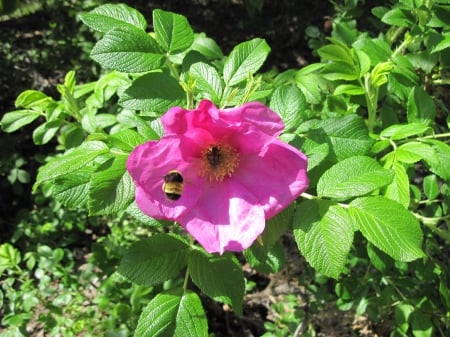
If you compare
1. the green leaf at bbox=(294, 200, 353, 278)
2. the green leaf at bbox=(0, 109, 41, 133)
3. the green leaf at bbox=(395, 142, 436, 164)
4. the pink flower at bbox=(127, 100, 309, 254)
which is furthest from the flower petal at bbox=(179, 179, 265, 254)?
the green leaf at bbox=(0, 109, 41, 133)

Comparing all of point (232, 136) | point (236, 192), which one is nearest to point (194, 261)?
point (236, 192)

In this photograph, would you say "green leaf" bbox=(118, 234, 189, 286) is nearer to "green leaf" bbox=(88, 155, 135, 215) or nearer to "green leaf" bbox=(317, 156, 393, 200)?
"green leaf" bbox=(88, 155, 135, 215)

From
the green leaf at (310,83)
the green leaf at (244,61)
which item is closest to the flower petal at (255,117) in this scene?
the green leaf at (244,61)

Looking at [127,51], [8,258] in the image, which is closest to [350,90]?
[127,51]

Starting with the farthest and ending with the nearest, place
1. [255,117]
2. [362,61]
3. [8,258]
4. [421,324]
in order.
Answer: [8,258] < [421,324] < [362,61] < [255,117]

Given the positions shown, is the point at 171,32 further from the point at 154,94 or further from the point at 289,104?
the point at 289,104

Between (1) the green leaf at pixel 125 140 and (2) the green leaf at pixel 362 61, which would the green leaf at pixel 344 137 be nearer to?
(2) the green leaf at pixel 362 61

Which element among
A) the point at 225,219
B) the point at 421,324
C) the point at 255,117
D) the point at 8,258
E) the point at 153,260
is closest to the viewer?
Result: the point at 255,117
